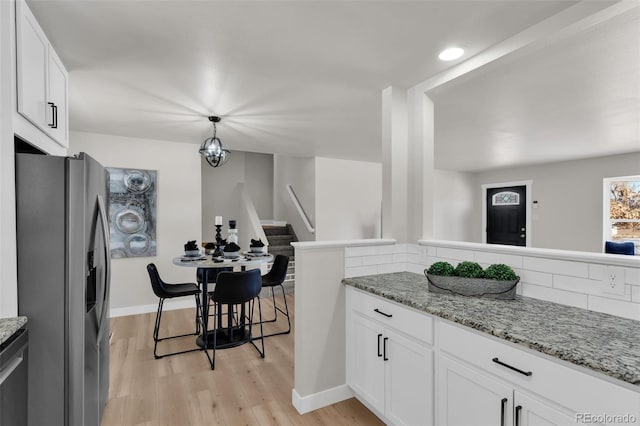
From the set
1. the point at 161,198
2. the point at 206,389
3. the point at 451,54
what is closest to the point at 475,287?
the point at 451,54

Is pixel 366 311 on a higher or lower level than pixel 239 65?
lower

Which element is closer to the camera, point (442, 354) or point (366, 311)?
point (442, 354)

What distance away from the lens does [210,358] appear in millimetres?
3105

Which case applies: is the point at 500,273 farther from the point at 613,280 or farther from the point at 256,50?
the point at 256,50

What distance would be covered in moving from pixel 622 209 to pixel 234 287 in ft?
22.2

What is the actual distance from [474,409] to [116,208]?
14.8 ft

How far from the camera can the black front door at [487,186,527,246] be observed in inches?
298

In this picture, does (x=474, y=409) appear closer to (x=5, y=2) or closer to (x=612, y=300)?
(x=612, y=300)

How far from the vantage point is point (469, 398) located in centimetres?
149

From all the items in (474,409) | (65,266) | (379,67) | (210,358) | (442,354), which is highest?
(379,67)

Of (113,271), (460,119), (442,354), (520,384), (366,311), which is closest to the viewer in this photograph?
(520,384)

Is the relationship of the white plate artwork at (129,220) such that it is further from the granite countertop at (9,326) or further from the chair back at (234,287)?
the granite countertop at (9,326)

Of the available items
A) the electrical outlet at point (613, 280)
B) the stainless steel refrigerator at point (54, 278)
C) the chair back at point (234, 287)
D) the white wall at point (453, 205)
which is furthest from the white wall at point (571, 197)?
the stainless steel refrigerator at point (54, 278)

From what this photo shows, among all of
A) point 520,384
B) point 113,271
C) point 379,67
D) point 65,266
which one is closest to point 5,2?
point 65,266
